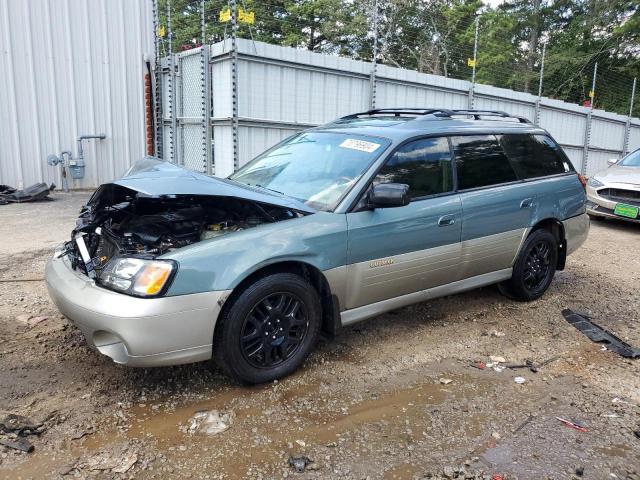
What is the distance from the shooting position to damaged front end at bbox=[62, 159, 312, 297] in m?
2.93

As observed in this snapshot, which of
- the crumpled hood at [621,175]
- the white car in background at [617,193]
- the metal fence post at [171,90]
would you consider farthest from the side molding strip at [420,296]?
the metal fence post at [171,90]

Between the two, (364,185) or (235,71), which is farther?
(235,71)

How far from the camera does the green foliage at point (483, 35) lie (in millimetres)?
18375

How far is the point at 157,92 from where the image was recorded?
437 inches

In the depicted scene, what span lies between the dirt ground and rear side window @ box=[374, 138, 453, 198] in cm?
118

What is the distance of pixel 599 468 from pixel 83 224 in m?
3.45

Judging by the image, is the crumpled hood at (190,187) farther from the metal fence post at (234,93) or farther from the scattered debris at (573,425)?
the metal fence post at (234,93)

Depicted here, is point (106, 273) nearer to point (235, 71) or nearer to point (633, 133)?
point (235, 71)

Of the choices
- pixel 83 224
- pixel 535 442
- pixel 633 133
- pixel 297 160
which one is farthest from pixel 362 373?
pixel 633 133

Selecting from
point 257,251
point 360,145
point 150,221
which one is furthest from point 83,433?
point 360,145

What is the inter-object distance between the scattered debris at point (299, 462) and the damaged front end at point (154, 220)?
110 centimetres

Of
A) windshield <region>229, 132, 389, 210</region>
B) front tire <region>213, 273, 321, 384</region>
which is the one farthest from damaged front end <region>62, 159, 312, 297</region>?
front tire <region>213, 273, 321, 384</region>

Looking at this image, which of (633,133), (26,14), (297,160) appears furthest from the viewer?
(633,133)

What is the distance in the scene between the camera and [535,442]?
287 cm
